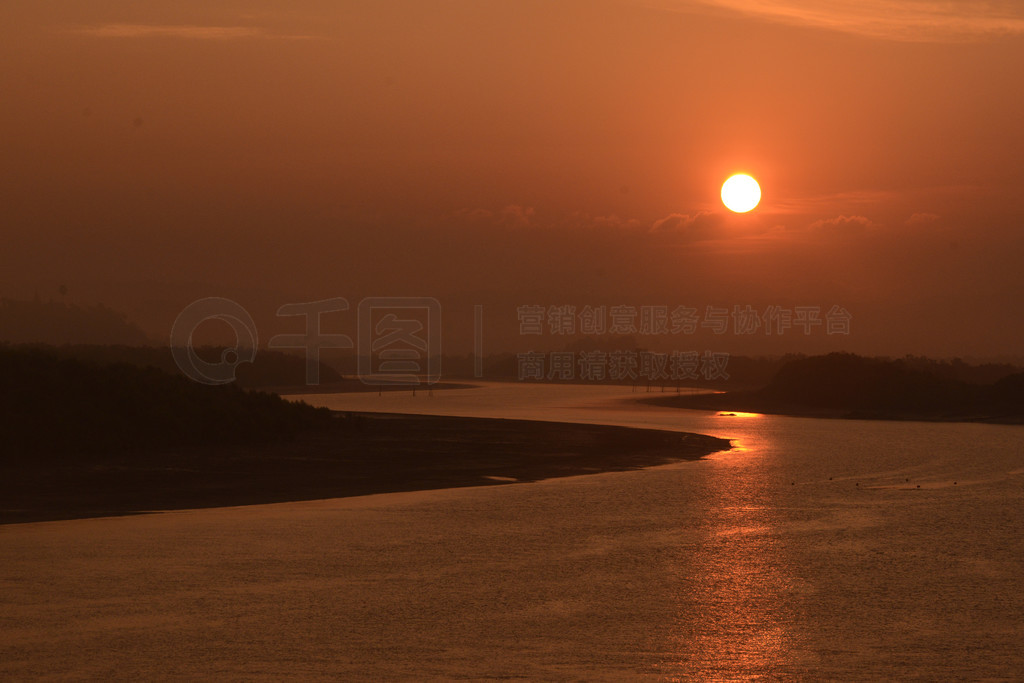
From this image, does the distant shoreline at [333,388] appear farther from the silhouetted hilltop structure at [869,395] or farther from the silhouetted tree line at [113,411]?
the silhouetted tree line at [113,411]

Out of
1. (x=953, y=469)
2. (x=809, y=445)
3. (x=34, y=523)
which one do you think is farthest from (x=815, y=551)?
(x=809, y=445)

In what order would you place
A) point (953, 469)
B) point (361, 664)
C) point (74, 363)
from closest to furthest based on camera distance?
point (361, 664), point (953, 469), point (74, 363)

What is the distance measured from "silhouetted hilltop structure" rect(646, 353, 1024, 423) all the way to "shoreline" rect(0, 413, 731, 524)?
30.9 meters

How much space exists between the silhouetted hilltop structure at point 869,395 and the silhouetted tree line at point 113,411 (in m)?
43.4

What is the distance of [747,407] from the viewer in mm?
82938

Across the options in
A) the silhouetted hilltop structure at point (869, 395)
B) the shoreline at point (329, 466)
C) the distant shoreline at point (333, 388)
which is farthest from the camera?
the distant shoreline at point (333, 388)

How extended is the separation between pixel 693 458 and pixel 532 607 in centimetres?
2454

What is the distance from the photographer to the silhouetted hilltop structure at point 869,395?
236 feet

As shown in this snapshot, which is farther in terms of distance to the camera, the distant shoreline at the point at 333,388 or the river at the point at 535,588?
the distant shoreline at the point at 333,388

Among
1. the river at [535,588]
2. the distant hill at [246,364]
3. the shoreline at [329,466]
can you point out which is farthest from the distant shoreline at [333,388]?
the river at [535,588]

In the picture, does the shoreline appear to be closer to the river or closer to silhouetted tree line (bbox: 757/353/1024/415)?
the river

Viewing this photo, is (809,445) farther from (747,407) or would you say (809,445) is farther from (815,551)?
(747,407)

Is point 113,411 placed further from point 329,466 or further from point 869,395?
point 869,395

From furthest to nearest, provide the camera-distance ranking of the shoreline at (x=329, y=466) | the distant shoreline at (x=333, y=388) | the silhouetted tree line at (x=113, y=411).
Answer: the distant shoreline at (x=333, y=388)
the silhouetted tree line at (x=113, y=411)
the shoreline at (x=329, y=466)
